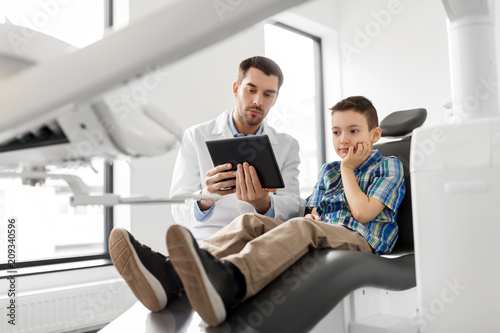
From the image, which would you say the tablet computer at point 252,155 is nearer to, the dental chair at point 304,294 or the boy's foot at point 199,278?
the dental chair at point 304,294

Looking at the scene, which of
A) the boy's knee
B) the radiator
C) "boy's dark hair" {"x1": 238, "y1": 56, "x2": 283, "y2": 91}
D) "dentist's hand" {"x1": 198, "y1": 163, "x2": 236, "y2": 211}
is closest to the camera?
the boy's knee

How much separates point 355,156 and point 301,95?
2.73m

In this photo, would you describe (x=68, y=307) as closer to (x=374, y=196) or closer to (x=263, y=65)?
(x=263, y=65)

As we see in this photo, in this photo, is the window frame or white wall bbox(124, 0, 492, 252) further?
the window frame

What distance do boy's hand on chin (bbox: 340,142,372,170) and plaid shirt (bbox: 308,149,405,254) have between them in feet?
0.15

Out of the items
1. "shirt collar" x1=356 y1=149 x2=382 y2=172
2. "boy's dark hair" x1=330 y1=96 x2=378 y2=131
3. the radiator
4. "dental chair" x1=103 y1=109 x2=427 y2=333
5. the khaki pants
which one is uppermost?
"boy's dark hair" x1=330 y1=96 x2=378 y2=131

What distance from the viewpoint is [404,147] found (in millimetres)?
1679

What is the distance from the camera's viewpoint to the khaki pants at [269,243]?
102 centimetres

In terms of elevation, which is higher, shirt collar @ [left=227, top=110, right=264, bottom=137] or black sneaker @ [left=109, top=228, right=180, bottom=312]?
shirt collar @ [left=227, top=110, right=264, bottom=137]

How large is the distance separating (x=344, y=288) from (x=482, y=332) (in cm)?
30

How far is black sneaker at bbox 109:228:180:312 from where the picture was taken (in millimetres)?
1065

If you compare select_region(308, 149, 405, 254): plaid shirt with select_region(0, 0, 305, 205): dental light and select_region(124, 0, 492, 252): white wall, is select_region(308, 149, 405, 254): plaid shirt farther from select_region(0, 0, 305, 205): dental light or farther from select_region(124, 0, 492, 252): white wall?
select_region(124, 0, 492, 252): white wall

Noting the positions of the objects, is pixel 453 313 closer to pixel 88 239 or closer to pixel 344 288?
pixel 344 288

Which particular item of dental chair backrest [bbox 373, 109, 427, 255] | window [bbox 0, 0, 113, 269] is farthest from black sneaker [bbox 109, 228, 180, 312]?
window [bbox 0, 0, 113, 269]
